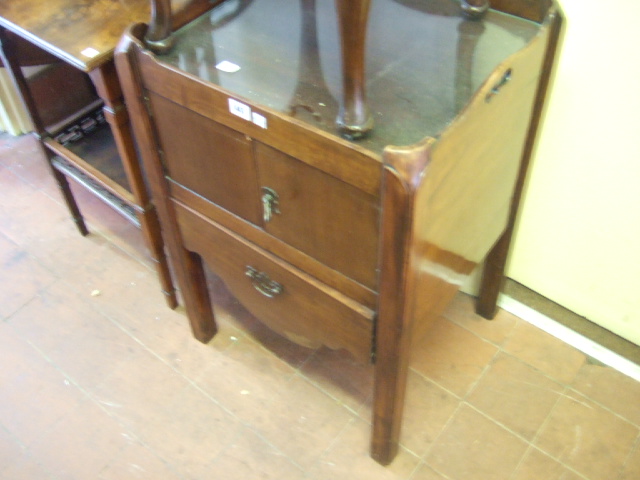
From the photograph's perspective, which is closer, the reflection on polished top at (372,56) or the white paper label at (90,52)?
the reflection on polished top at (372,56)

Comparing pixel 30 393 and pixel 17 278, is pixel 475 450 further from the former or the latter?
pixel 17 278

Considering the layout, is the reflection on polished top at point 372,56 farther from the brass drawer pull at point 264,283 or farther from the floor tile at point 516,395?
the floor tile at point 516,395

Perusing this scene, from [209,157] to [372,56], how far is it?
0.30 meters

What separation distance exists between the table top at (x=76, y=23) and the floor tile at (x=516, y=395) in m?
1.04

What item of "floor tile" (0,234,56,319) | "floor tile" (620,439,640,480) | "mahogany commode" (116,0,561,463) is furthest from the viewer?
"floor tile" (0,234,56,319)

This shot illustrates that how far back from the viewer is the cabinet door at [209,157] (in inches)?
36.4

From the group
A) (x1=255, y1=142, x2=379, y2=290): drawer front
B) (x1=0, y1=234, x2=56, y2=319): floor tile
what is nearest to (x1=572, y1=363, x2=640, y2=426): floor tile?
(x1=255, y1=142, x2=379, y2=290): drawer front

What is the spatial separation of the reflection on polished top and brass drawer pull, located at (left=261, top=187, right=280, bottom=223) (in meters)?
0.15

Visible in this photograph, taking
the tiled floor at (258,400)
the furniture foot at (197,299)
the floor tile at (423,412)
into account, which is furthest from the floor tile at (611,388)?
the furniture foot at (197,299)

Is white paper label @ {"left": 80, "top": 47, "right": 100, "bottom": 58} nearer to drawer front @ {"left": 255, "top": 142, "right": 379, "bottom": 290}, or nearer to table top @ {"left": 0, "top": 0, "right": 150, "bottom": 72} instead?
table top @ {"left": 0, "top": 0, "right": 150, "bottom": 72}

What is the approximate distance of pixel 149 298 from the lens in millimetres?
1603

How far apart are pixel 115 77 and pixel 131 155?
0.17 metres

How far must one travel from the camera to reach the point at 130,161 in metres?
1.25

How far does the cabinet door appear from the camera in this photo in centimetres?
92
